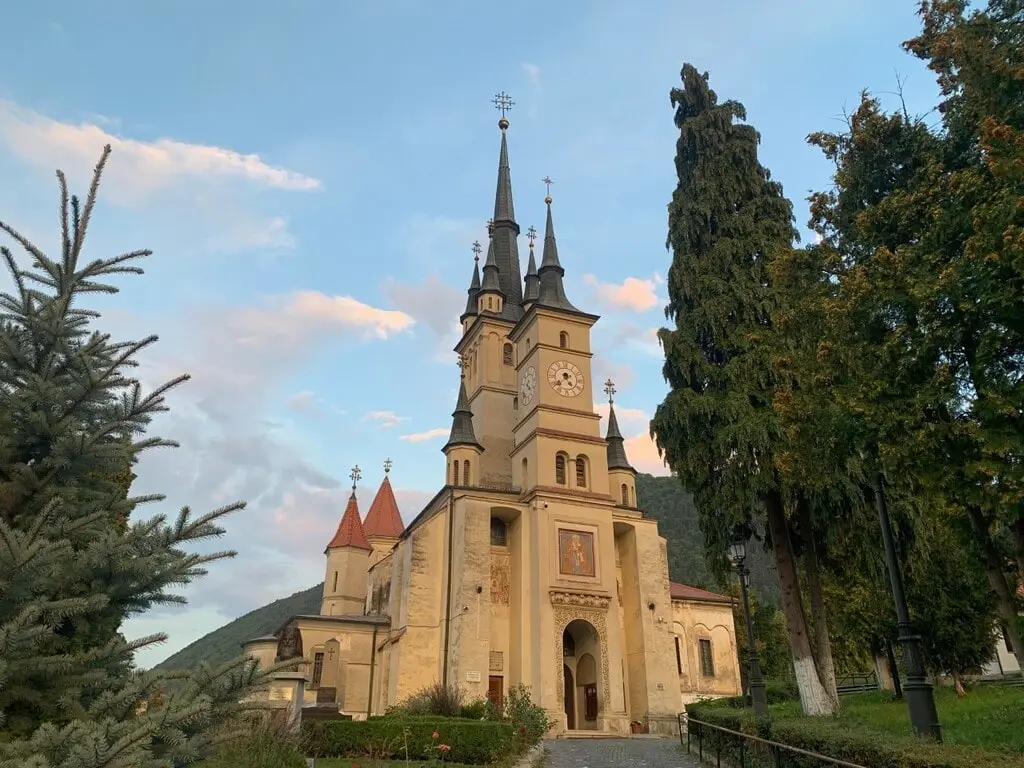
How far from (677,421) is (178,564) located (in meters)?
15.4

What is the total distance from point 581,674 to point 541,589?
5.45m

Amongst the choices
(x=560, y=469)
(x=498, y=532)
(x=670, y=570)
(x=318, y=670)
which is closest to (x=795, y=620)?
(x=560, y=469)

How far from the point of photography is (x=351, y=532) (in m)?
44.8

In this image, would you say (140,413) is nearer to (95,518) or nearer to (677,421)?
(95,518)

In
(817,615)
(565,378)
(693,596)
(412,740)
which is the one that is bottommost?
(412,740)

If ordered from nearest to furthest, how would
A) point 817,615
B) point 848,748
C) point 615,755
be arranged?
point 848,748
point 817,615
point 615,755

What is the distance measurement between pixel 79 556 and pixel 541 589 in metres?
25.0

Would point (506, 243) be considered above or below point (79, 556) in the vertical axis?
above

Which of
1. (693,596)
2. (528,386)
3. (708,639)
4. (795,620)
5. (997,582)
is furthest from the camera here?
(693,596)

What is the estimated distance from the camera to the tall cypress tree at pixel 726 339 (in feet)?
55.1

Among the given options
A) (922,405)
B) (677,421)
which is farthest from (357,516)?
(922,405)

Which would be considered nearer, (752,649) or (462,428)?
(752,649)

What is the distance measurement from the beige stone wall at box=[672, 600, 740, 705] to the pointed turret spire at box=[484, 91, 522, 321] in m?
19.5

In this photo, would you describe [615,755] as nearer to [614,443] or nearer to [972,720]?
[972,720]
